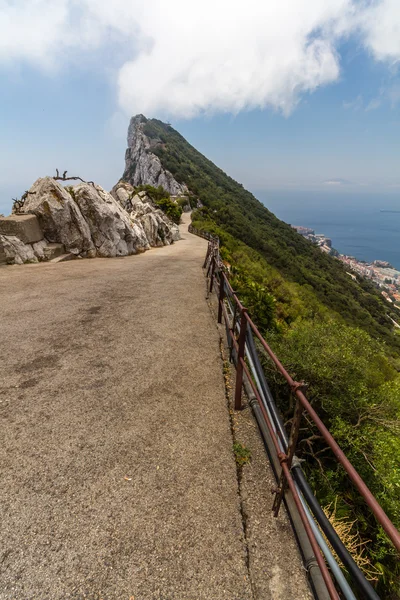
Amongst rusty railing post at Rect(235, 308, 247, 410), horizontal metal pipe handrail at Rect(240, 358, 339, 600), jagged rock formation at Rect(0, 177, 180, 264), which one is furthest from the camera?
jagged rock formation at Rect(0, 177, 180, 264)

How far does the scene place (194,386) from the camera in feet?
12.9

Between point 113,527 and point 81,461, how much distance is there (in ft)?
2.37

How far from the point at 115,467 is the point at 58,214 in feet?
37.4

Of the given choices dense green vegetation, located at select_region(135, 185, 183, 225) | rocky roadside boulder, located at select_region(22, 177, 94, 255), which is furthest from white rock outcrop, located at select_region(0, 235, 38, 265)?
dense green vegetation, located at select_region(135, 185, 183, 225)

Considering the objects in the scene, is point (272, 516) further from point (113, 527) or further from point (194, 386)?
point (194, 386)

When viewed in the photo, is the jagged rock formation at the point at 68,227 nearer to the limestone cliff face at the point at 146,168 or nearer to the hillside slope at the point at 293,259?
the hillside slope at the point at 293,259

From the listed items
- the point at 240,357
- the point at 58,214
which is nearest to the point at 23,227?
the point at 58,214

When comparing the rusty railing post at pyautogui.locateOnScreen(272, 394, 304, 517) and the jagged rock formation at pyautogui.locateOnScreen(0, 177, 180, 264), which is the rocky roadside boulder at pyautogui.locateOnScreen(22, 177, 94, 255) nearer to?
the jagged rock formation at pyautogui.locateOnScreen(0, 177, 180, 264)

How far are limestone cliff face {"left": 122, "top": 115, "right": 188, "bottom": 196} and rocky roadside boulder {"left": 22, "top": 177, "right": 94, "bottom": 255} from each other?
170ft

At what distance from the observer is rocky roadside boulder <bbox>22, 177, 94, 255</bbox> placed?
1159 cm

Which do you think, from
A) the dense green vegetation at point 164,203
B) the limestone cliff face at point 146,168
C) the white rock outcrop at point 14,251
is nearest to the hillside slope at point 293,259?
the limestone cliff face at point 146,168

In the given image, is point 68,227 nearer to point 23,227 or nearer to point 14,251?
point 23,227

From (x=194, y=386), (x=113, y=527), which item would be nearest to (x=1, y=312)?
(x=194, y=386)

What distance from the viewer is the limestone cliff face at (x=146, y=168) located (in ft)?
220
